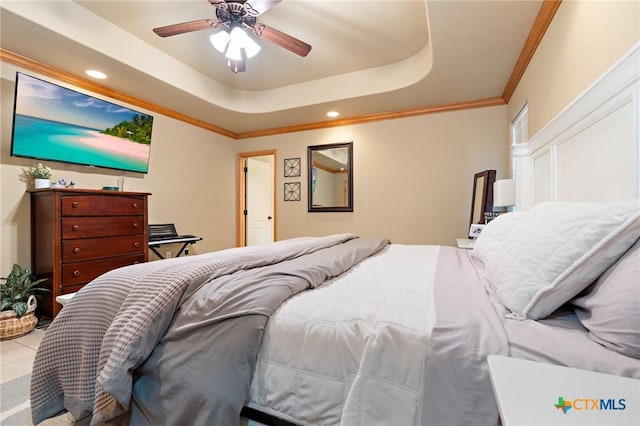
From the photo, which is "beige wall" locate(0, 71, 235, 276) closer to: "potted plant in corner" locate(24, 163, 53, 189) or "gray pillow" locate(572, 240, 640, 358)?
"potted plant in corner" locate(24, 163, 53, 189)

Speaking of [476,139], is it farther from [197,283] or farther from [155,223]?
[155,223]

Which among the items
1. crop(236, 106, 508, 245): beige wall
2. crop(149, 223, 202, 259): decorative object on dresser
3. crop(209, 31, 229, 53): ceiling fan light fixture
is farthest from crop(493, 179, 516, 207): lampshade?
crop(149, 223, 202, 259): decorative object on dresser

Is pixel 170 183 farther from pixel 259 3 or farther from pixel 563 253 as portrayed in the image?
pixel 563 253

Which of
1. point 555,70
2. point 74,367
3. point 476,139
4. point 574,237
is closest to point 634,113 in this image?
point 574,237

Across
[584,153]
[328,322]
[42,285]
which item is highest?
[584,153]

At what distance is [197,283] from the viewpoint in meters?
1.15

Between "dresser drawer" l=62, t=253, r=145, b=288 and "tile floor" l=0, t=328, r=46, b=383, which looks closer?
"tile floor" l=0, t=328, r=46, b=383

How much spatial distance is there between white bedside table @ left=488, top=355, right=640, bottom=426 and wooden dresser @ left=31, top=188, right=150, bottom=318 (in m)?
3.28

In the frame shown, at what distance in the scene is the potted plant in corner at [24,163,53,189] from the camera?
105 inches

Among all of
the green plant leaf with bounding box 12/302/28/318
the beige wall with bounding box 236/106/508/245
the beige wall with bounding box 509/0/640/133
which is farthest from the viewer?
the beige wall with bounding box 236/106/508/245

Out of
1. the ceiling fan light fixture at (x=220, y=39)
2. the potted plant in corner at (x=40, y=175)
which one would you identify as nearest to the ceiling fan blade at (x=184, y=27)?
the ceiling fan light fixture at (x=220, y=39)

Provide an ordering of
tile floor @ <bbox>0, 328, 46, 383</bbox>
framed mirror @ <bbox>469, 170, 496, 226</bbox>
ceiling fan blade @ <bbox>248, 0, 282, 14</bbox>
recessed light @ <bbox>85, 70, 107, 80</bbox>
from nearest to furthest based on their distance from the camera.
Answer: tile floor @ <bbox>0, 328, 46, 383</bbox>
ceiling fan blade @ <bbox>248, 0, 282, 14</bbox>
recessed light @ <bbox>85, 70, 107, 80</bbox>
framed mirror @ <bbox>469, 170, 496, 226</bbox>

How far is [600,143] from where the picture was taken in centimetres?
134

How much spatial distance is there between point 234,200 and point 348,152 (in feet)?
7.38
